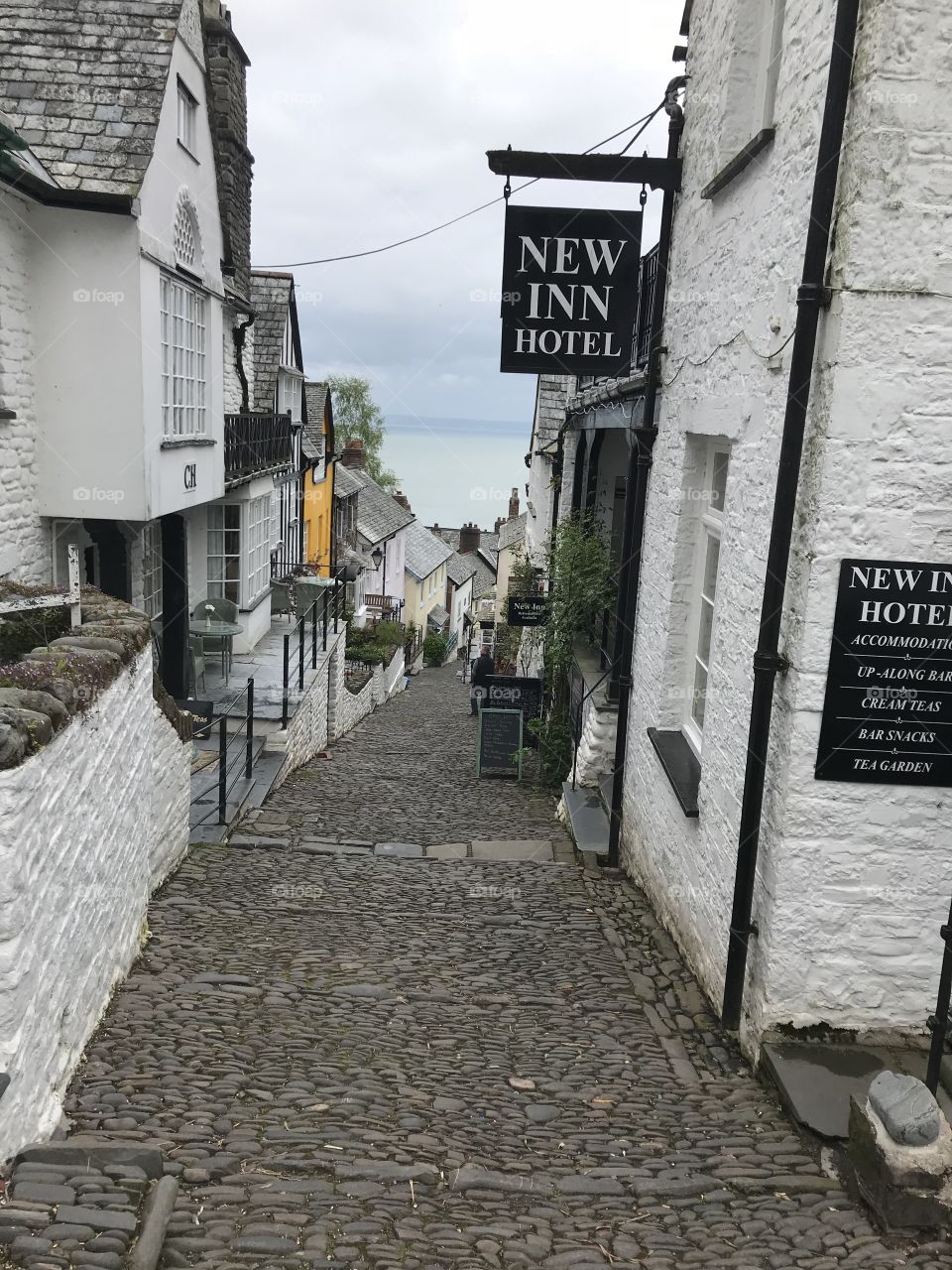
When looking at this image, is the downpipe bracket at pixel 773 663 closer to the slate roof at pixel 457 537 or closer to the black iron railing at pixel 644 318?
the black iron railing at pixel 644 318

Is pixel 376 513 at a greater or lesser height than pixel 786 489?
lesser

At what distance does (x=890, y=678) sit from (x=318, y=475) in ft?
73.5

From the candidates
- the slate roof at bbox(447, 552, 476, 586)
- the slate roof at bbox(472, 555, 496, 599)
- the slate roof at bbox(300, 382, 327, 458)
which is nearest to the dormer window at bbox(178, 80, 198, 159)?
the slate roof at bbox(300, 382, 327, 458)

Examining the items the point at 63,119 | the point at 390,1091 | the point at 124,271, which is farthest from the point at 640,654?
the point at 63,119

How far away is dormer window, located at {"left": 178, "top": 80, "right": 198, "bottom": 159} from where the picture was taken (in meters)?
10.7

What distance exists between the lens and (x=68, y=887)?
4.17 metres

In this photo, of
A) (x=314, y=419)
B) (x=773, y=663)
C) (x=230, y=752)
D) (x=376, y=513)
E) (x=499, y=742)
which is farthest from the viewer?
(x=376, y=513)

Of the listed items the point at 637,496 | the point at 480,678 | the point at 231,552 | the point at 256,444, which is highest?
the point at 256,444

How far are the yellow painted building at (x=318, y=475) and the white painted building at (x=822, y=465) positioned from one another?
18.1 m

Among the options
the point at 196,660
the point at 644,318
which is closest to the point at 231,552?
the point at 196,660

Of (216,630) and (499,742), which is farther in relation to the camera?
(499,742)

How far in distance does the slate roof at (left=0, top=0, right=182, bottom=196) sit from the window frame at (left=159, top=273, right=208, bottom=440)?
1.32m

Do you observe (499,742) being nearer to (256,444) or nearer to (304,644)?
(304,644)

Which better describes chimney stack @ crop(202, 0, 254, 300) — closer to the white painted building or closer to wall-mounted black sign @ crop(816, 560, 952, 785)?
the white painted building
